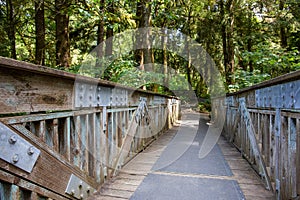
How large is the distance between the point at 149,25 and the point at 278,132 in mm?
6359

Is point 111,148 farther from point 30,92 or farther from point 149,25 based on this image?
point 149,25

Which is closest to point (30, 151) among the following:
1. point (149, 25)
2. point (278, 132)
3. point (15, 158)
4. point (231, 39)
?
point (15, 158)

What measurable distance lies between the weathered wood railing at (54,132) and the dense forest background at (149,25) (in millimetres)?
2871

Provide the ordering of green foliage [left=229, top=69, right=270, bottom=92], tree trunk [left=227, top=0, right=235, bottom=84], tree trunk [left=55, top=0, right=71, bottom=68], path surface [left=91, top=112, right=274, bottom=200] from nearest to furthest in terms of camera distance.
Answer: path surface [left=91, top=112, right=274, bottom=200], tree trunk [left=55, top=0, right=71, bottom=68], green foliage [left=229, top=69, right=270, bottom=92], tree trunk [left=227, top=0, right=235, bottom=84]

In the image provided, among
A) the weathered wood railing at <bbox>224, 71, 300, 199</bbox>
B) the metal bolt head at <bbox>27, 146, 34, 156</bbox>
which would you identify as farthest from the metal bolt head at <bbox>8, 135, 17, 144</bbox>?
the weathered wood railing at <bbox>224, 71, 300, 199</bbox>

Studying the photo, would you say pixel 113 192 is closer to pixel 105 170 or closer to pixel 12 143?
pixel 105 170

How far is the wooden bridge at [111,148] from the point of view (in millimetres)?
1304

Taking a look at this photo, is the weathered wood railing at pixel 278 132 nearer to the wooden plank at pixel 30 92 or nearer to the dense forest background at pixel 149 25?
the wooden plank at pixel 30 92

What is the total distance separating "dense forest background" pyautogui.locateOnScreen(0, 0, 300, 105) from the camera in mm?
6102

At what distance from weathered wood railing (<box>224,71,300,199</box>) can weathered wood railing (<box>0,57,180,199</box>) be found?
1710mm

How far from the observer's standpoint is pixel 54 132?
1.67m

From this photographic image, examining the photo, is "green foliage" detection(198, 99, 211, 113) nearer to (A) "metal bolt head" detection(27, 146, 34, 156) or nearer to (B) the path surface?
(B) the path surface

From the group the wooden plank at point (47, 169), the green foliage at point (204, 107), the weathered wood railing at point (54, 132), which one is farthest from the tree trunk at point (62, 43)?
the green foliage at point (204, 107)

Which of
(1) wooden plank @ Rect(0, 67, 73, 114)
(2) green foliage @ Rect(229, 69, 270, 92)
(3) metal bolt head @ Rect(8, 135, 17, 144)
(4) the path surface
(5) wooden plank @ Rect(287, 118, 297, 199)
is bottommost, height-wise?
(4) the path surface
